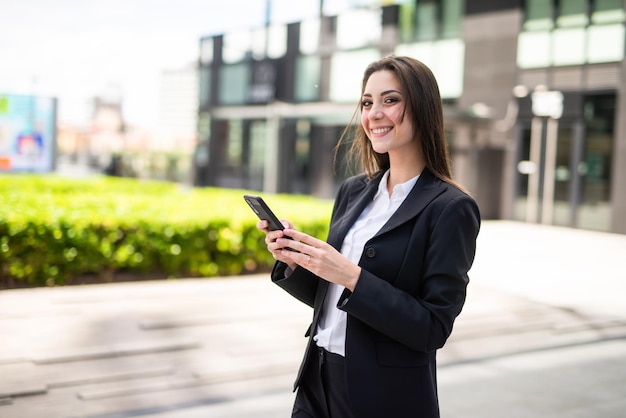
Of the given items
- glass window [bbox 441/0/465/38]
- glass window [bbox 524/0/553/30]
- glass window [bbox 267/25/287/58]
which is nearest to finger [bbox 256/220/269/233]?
glass window [bbox 524/0/553/30]

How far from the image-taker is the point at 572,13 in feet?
52.1

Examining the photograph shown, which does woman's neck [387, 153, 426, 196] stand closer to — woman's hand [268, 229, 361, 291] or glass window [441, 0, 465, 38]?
woman's hand [268, 229, 361, 291]

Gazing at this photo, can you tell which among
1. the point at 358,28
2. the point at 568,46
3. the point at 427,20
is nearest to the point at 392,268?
the point at 568,46

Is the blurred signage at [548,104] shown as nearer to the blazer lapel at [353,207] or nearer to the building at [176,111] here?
the blazer lapel at [353,207]

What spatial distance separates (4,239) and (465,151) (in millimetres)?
13613

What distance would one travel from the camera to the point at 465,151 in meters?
18.2

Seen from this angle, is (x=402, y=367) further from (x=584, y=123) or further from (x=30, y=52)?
(x=30, y=52)

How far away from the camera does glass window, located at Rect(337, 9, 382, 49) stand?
69.1ft

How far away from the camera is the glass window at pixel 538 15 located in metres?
16.6

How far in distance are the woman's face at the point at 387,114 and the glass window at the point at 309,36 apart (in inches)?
873

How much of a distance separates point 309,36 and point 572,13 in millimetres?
10324

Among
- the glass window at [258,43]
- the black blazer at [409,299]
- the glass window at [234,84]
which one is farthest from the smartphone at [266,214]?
the glass window at [234,84]

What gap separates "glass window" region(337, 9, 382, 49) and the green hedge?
12.9 m

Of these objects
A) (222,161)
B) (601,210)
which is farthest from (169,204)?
(222,161)
